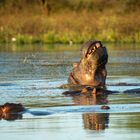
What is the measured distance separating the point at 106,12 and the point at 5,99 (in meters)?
34.4

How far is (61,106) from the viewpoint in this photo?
16625 mm

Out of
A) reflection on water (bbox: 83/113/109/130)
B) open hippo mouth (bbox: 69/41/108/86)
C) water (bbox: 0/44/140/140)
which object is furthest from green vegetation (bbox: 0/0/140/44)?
reflection on water (bbox: 83/113/109/130)

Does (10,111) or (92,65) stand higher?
(92,65)

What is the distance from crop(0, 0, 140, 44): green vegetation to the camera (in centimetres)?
4588

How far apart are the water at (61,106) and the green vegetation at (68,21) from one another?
642 inches

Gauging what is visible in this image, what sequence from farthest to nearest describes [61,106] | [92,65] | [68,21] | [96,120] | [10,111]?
[68,21] → [92,65] → [61,106] → [10,111] → [96,120]

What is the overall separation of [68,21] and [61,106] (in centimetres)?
3312

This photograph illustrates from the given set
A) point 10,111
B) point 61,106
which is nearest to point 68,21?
point 61,106

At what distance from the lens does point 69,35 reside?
152 ft

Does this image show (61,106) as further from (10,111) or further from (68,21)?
(68,21)

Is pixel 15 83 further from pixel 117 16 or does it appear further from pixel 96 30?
pixel 117 16

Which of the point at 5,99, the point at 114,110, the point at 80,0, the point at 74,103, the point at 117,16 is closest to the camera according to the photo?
the point at 114,110

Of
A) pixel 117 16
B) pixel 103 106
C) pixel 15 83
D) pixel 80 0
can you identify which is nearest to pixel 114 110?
pixel 103 106

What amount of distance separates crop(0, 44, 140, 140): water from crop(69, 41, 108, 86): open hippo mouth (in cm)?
51
